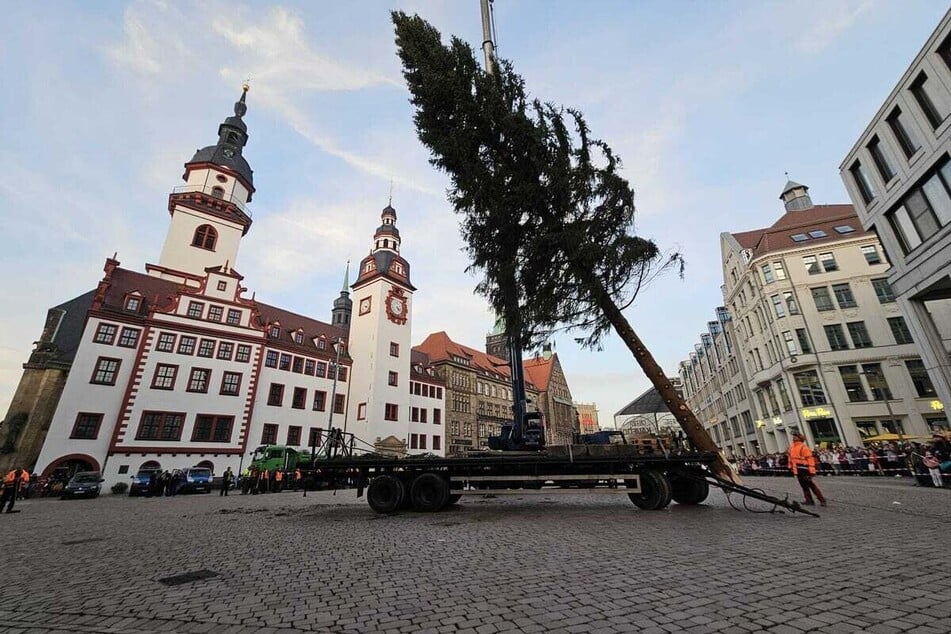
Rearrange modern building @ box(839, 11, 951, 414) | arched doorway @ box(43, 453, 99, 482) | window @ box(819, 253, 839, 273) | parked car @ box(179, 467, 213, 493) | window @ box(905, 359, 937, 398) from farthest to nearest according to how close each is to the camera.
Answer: window @ box(819, 253, 839, 273), window @ box(905, 359, 937, 398), parked car @ box(179, 467, 213, 493), arched doorway @ box(43, 453, 99, 482), modern building @ box(839, 11, 951, 414)

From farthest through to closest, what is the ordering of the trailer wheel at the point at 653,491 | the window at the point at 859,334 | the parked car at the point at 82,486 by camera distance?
1. the window at the point at 859,334
2. the parked car at the point at 82,486
3. the trailer wheel at the point at 653,491

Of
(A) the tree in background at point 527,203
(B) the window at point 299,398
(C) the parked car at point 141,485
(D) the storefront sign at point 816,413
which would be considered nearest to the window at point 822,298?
(D) the storefront sign at point 816,413

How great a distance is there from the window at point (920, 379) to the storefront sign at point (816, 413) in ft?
18.4

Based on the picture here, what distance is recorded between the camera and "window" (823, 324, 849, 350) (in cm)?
3272

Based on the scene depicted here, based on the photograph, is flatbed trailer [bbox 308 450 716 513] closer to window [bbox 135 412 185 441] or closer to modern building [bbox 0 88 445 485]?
window [bbox 135 412 185 441]

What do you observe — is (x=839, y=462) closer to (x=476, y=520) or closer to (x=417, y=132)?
(x=476, y=520)

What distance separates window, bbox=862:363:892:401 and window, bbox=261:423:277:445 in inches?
1886

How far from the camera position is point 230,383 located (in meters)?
33.5

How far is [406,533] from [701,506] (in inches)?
308

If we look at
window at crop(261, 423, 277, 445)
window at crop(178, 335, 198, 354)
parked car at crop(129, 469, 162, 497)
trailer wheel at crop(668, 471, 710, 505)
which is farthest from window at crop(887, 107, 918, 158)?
window at crop(178, 335, 198, 354)

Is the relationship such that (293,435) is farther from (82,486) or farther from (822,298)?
(822,298)

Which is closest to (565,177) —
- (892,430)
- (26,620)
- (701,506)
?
(701,506)

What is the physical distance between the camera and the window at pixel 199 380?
31.6 m

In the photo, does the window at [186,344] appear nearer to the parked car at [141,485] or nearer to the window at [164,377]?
the window at [164,377]
